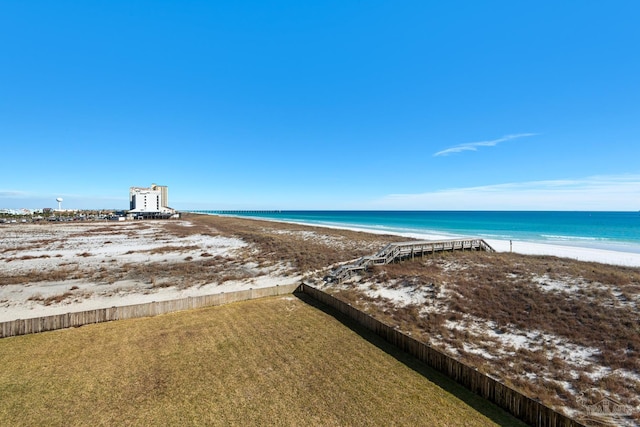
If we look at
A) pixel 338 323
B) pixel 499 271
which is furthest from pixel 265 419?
pixel 499 271

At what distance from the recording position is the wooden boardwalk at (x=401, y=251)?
24.2m

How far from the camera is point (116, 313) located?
49.9 ft

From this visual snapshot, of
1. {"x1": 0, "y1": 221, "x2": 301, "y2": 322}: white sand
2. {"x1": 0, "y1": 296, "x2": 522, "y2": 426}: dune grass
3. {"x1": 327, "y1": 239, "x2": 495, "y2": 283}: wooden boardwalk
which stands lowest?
{"x1": 0, "y1": 296, "x2": 522, "y2": 426}: dune grass

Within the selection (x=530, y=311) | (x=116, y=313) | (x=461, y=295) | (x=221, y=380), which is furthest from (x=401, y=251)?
(x=116, y=313)

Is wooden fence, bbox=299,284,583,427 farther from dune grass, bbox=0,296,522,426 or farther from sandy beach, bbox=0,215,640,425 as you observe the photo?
sandy beach, bbox=0,215,640,425

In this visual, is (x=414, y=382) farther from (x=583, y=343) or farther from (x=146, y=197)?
(x=146, y=197)

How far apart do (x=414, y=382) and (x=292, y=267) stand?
19.0 m

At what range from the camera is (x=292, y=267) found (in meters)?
28.1

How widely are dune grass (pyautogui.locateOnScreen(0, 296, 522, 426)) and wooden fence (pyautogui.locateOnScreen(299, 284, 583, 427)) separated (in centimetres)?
33

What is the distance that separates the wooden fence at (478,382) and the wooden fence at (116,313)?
833cm

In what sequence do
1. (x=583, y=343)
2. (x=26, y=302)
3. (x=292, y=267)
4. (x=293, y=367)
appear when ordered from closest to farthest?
(x=293, y=367) → (x=583, y=343) → (x=26, y=302) → (x=292, y=267)

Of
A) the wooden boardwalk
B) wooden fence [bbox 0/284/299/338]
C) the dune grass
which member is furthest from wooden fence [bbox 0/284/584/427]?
the wooden boardwalk

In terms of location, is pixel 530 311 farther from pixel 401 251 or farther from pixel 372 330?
pixel 401 251

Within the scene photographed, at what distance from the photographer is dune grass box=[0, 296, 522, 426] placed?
337 inches
